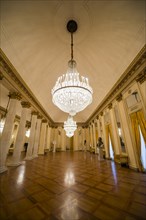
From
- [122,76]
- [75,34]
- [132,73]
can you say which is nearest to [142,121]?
[132,73]

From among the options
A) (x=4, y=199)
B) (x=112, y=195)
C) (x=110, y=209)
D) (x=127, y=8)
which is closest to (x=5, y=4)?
(x=127, y=8)

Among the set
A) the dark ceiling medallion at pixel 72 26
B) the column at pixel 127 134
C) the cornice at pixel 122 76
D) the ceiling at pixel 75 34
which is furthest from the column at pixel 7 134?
the column at pixel 127 134

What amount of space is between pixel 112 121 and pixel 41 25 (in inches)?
270

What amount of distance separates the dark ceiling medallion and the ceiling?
13 centimetres

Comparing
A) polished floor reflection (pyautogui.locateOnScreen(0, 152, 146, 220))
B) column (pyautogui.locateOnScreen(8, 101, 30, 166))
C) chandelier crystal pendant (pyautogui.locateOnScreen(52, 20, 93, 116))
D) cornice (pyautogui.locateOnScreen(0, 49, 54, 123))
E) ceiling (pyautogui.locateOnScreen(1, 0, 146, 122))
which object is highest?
ceiling (pyautogui.locateOnScreen(1, 0, 146, 122))

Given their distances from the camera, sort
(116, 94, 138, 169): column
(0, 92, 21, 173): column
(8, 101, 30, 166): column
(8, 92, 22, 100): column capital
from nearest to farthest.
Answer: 1. (0, 92, 21, 173): column
2. (116, 94, 138, 169): column
3. (8, 92, 22, 100): column capital
4. (8, 101, 30, 166): column

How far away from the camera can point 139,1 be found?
117 inches

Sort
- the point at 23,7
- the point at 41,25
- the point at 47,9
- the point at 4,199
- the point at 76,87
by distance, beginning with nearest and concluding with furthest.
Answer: the point at 4,199 < the point at 76,87 < the point at 23,7 < the point at 47,9 < the point at 41,25

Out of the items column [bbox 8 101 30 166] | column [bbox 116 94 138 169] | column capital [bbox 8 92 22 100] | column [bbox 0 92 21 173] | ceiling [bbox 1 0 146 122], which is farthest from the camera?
column [bbox 8 101 30 166]

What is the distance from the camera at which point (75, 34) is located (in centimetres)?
433

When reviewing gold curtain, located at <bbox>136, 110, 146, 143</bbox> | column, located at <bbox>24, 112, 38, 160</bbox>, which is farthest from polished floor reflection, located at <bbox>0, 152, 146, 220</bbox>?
column, located at <bbox>24, 112, 38, 160</bbox>

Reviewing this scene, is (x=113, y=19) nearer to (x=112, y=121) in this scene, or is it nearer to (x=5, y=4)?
(x=5, y=4)

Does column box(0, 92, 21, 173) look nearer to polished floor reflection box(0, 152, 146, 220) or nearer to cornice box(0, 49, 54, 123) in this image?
cornice box(0, 49, 54, 123)

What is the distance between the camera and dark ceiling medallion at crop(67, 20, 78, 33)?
3873mm
